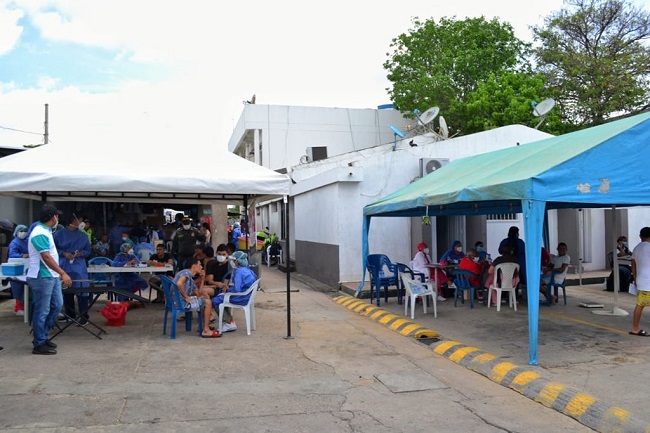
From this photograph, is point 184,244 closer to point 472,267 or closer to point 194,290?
point 194,290

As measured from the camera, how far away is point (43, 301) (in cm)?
666

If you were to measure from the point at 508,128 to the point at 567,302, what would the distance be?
6.23 meters

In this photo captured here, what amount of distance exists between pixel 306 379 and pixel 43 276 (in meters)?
3.39

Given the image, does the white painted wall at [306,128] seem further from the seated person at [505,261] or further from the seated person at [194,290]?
the seated person at [194,290]

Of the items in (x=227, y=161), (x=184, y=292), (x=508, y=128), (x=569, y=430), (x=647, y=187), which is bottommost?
(x=569, y=430)

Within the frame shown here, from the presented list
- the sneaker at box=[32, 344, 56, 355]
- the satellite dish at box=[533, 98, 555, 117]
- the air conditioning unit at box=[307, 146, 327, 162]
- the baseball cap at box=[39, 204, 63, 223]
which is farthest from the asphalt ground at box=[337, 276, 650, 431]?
the air conditioning unit at box=[307, 146, 327, 162]

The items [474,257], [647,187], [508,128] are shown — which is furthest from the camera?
[508,128]

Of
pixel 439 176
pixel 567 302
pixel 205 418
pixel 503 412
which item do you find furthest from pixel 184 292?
pixel 567 302

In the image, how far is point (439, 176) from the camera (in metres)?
11.4

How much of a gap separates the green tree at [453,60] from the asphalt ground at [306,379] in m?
18.8

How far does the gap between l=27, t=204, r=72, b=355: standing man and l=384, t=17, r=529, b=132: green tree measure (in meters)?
21.5

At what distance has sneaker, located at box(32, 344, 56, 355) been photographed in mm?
A: 6809

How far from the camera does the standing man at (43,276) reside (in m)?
6.59

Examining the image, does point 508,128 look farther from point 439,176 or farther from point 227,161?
point 227,161
